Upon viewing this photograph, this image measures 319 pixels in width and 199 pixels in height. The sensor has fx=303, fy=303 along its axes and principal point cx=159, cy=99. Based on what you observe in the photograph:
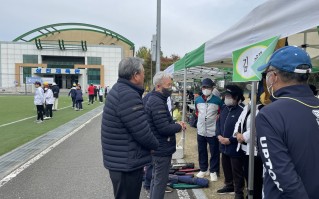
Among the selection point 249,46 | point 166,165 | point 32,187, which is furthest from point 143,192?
point 249,46

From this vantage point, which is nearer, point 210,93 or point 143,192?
point 143,192

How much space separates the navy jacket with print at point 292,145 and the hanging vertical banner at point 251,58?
1100 millimetres

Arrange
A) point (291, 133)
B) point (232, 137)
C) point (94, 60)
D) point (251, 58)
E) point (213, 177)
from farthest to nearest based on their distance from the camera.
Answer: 1. point (94, 60)
2. point (213, 177)
3. point (232, 137)
4. point (251, 58)
5. point (291, 133)

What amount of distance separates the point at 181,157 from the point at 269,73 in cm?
572

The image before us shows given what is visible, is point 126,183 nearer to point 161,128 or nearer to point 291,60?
point 161,128

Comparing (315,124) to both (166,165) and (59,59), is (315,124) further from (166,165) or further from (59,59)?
(59,59)

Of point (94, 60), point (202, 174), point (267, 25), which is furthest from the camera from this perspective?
point (94, 60)

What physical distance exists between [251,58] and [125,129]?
1617mm

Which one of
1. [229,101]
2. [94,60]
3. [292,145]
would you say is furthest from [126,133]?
[94,60]

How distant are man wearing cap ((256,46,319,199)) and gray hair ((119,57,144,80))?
145 centimetres

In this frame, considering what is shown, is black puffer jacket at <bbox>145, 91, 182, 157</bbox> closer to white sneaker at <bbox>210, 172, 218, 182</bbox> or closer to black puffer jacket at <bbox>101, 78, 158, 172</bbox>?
black puffer jacket at <bbox>101, 78, 158, 172</bbox>

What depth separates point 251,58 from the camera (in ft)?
11.0

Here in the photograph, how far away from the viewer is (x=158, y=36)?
14.3 m

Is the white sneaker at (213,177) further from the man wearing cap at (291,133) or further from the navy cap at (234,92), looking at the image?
the man wearing cap at (291,133)
